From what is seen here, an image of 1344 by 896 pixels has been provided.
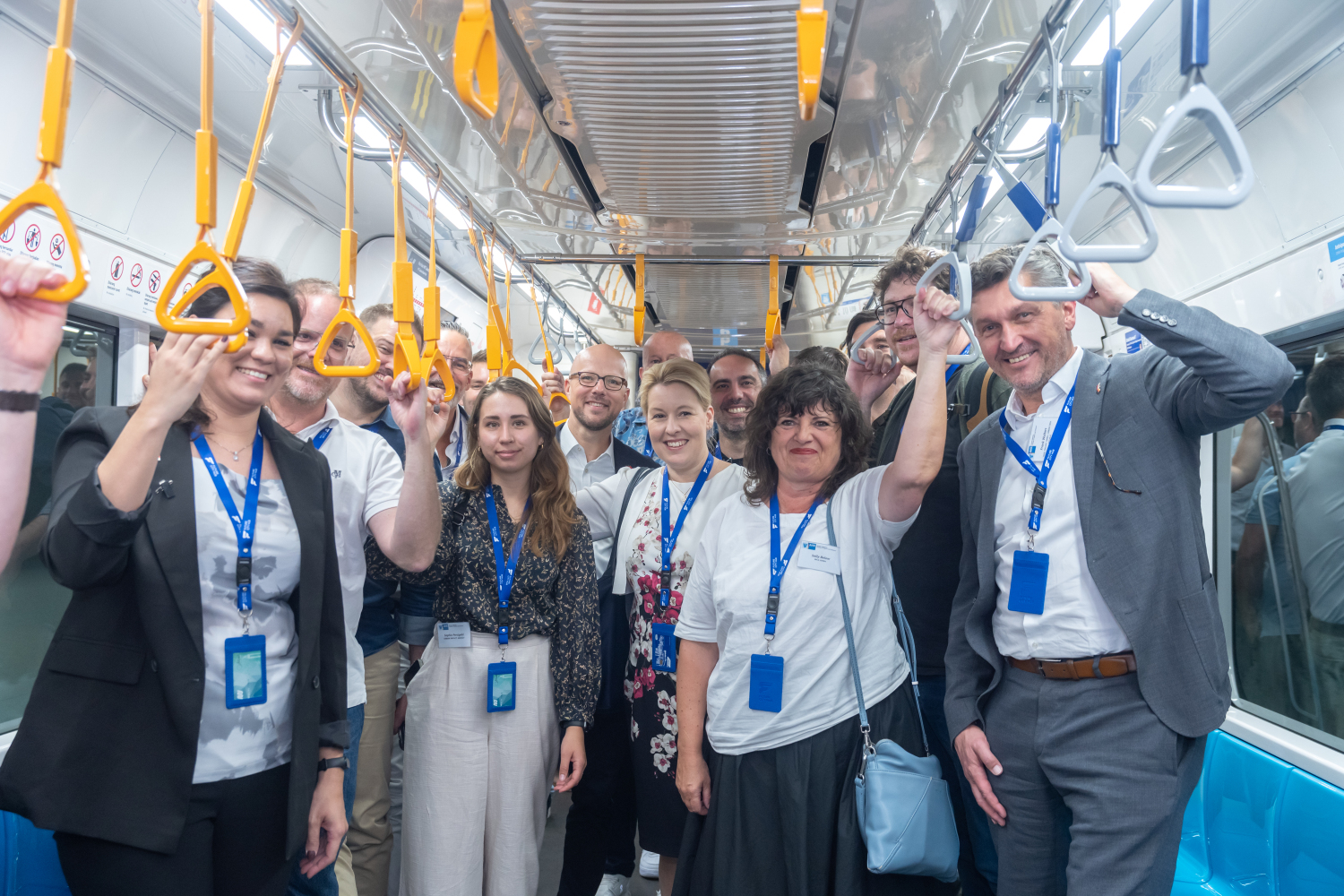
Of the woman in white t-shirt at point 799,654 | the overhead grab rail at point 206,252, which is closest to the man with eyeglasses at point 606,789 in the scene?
the woman in white t-shirt at point 799,654

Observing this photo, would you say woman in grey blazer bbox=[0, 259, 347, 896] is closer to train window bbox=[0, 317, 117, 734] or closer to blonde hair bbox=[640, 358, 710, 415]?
blonde hair bbox=[640, 358, 710, 415]

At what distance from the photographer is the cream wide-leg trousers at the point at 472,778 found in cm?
277

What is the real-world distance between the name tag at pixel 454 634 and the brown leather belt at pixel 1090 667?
1.87 metres

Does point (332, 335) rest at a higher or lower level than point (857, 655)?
higher

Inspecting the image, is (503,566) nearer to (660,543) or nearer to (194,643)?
(660,543)

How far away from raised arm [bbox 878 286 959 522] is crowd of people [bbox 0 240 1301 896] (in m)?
0.01

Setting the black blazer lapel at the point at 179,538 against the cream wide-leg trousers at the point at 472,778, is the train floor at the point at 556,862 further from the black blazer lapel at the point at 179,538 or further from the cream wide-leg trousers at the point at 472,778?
the black blazer lapel at the point at 179,538

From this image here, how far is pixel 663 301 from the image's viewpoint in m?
3.79

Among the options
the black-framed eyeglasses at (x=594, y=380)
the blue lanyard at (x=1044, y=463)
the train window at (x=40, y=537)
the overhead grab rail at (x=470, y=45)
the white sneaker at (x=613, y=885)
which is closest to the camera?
the overhead grab rail at (x=470, y=45)

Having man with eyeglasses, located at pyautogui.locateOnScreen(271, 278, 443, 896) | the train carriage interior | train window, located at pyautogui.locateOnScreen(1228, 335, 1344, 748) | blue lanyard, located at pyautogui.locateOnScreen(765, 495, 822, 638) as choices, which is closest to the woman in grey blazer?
man with eyeglasses, located at pyautogui.locateOnScreen(271, 278, 443, 896)

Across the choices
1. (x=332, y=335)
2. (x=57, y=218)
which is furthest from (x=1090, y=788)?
(x=57, y=218)

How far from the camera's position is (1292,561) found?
12.1ft

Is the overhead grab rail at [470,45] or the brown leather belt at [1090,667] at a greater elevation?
the overhead grab rail at [470,45]

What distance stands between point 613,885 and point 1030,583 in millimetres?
2734
